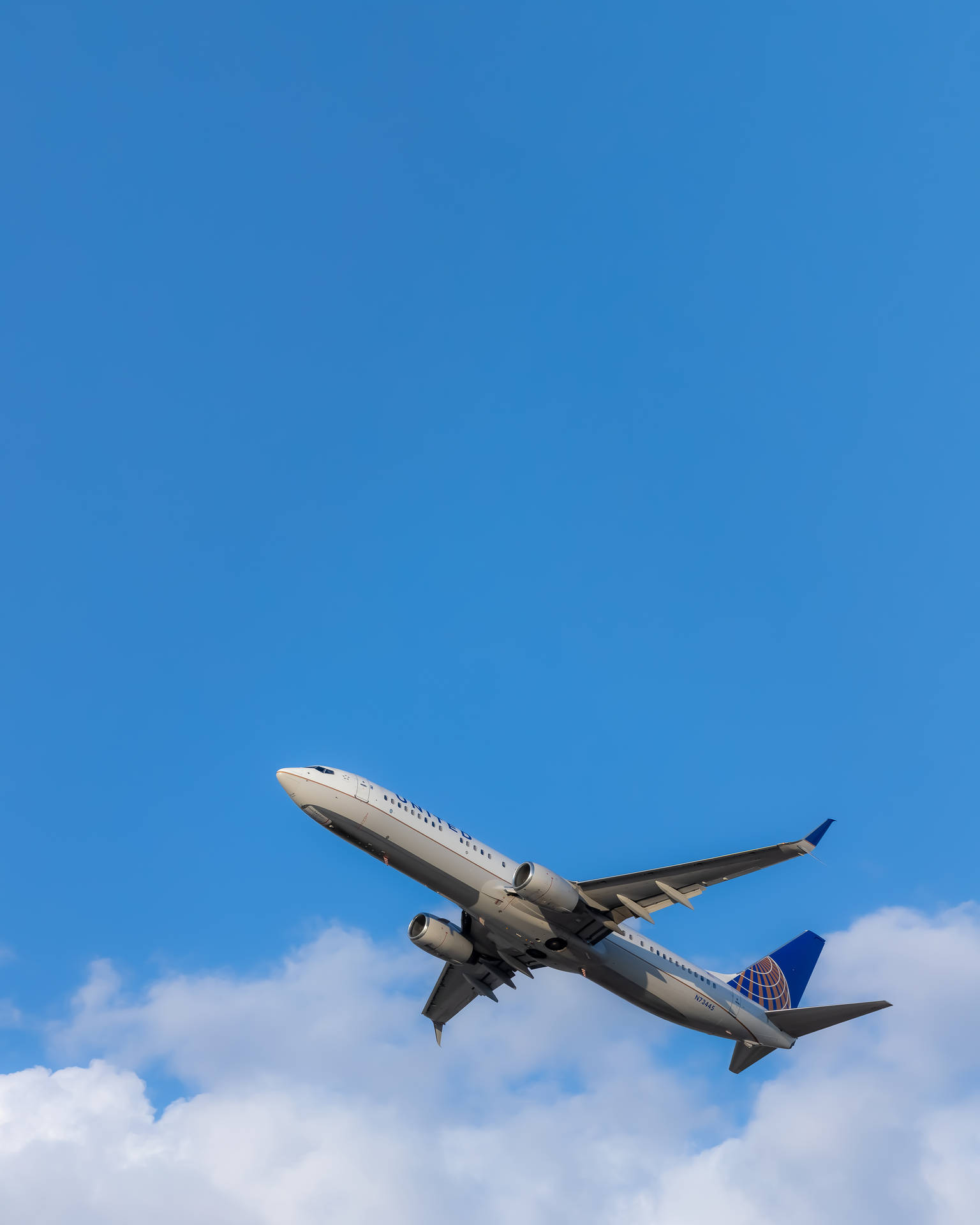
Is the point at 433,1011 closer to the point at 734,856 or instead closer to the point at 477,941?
the point at 477,941

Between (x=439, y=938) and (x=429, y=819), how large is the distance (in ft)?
23.9

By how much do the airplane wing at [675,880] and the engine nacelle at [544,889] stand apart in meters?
0.88

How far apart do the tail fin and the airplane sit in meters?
2.30

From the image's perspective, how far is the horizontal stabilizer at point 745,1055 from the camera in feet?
153

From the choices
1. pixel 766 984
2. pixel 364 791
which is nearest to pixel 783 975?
pixel 766 984

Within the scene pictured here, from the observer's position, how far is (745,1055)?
47.2m

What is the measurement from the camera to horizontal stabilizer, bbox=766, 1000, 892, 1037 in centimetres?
4356

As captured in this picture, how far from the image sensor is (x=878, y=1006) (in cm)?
4259

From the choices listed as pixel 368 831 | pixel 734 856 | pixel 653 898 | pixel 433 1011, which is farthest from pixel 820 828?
pixel 433 1011

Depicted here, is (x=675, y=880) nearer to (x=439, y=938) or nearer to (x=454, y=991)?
(x=439, y=938)

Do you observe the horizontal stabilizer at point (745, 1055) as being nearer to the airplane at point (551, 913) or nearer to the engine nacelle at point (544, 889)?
the airplane at point (551, 913)

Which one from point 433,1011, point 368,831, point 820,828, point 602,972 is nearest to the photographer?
point 820,828

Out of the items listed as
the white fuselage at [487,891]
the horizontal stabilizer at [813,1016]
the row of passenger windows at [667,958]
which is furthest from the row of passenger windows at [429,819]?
the horizontal stabilizer at [813,1016]

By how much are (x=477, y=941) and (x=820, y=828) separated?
56.1 feet
